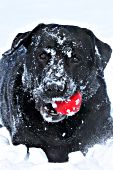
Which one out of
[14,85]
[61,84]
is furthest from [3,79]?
[61,84]

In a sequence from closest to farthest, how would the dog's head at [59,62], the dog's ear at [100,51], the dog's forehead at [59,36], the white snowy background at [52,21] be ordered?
1. the white snowy background at [52,21]
2. the dog's head at [59,62]
3. the dog's forehead at [59,36]
4. the dog's ear at [100,51]

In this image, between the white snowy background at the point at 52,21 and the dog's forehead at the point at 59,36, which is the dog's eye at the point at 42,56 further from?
the white snowy background at the point at 52,21

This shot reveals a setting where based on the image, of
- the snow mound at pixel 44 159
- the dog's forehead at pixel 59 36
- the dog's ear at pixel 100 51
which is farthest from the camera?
the dog's ear at pixel 100 51

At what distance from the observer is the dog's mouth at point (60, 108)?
4020 mm

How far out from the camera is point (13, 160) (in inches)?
146

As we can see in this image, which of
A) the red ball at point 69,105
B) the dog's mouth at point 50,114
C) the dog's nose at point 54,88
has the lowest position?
the dog's mouth at point 50,114

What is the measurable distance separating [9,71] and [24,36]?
24.3 inches

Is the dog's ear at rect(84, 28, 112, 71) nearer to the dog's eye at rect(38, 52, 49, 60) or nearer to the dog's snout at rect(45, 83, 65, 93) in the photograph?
the dog's eye at rect(38, 52, 49, 60)

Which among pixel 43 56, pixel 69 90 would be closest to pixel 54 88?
pixel 69 90

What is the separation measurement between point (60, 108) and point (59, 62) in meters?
0.34

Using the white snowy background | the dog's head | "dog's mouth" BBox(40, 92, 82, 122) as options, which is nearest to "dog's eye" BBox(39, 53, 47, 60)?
the dog's head

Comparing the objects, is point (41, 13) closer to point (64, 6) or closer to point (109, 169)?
point (64, 6)

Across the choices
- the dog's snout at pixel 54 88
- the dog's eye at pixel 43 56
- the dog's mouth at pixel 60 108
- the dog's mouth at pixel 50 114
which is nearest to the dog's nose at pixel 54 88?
the dog's snout at pixel 54 88

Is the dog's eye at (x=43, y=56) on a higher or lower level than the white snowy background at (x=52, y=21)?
higher
